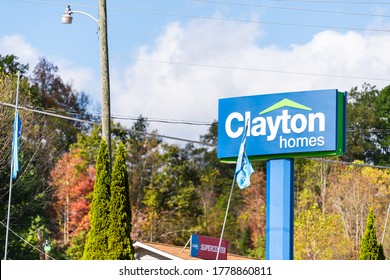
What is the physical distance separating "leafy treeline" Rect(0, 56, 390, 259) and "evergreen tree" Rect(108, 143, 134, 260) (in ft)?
84.1

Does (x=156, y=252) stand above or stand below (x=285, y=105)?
below

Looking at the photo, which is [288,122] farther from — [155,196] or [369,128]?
[369,128]

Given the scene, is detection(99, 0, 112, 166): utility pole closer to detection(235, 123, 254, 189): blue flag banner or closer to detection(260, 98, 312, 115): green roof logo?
detection(235, 123, 254, 189): blue flag banner

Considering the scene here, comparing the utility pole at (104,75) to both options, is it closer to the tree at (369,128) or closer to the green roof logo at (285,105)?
the green roof logo at (285,105)

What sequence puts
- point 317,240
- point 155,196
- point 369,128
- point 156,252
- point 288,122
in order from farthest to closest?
point 369,128 < point 155,196 < point 317,240 < point 156,252 < point 288,122

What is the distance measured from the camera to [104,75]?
26359mm

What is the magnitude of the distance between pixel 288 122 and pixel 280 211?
2.11 meters

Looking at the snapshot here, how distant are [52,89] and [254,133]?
68698 mm

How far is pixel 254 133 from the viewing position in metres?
25.2

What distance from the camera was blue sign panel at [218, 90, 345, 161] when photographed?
2425 centimetres

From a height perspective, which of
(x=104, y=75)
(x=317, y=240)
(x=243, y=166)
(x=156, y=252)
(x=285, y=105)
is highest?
(x=104, y=75)

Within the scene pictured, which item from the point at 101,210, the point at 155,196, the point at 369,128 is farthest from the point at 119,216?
the point at 369,128

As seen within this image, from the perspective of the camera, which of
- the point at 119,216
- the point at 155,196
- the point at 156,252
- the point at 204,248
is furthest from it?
the point at 155,196

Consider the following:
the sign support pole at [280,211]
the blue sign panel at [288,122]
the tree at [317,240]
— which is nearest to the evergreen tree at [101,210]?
the blue sign panel at [288,122]
